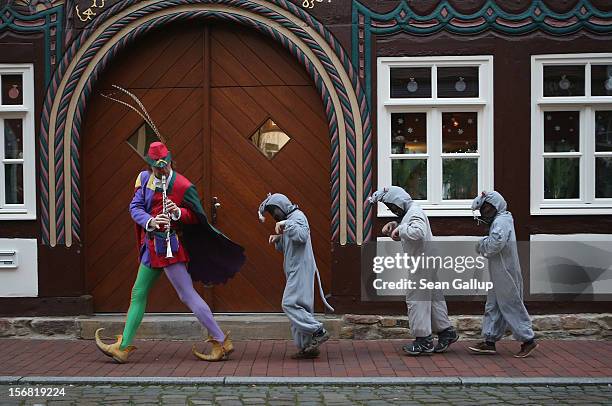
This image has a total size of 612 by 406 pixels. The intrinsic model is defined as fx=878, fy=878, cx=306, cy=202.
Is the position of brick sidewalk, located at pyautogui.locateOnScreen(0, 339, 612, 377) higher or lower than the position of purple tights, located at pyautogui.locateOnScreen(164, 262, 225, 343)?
lower

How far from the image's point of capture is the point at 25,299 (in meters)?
9.77

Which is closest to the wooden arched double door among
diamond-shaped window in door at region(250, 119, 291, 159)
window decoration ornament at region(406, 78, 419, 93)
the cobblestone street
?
diamond-shaped window in door at region(250, 119, 291, 159)

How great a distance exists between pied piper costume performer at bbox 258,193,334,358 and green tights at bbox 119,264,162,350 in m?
1.19

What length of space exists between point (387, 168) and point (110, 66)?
3.33 metres

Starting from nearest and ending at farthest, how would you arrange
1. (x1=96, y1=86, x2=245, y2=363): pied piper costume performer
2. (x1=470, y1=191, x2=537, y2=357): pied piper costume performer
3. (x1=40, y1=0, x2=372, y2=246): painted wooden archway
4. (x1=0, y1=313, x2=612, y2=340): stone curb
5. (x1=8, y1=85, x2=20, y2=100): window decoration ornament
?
(x1=96, y1=86, x2=245, y2=363): pied piper costume performer
(x1=470, y1=191, x2=537, y2=357): pied piper costume performer
(x1=0, y1=313, x2=612, y2=340): stone curb
(x1=40, y1=0, x2=372, y2=246): painted wooden archway
(x1=8, y1=85, x2=20, y2=100): window decoration ornament

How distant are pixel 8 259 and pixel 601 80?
689cm

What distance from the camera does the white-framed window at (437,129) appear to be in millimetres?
9711

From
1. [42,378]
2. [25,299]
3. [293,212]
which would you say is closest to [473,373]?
[293,212]

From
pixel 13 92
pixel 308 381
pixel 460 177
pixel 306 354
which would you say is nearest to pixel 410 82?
pixel 460 177

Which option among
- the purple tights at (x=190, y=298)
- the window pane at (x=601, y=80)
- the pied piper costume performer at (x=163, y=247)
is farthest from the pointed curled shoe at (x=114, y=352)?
the window pane at (x=601, y=80)

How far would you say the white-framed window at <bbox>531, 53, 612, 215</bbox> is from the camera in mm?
9711

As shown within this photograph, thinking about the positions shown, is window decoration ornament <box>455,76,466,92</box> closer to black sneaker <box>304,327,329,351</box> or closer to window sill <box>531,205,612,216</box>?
window sill <box>531,205,612,216</box>

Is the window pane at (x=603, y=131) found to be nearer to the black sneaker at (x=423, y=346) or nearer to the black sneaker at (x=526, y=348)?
the black sneaker at (x=526, y=348)

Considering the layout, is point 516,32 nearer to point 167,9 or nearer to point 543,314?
point 543,314
